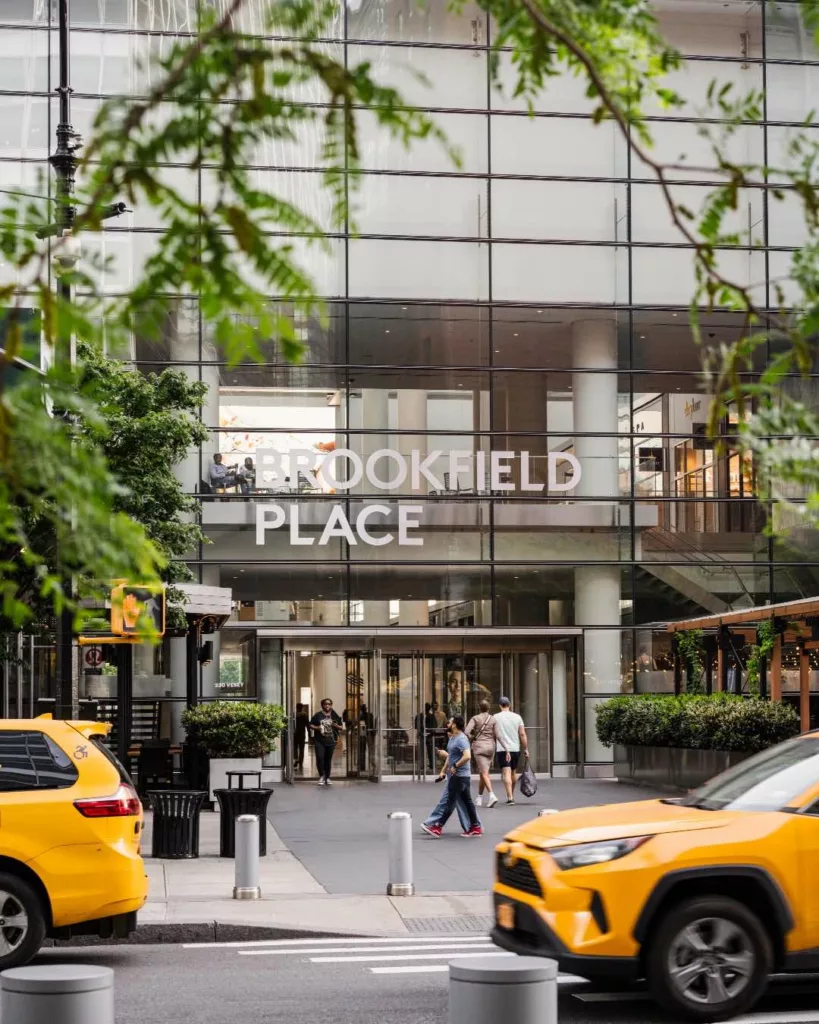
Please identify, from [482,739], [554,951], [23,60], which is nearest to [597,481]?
[482,739]

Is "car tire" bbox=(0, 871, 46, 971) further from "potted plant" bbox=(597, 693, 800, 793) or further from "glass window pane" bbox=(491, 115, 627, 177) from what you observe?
"glass window pane" bbox=(491, 115, 627, 177)

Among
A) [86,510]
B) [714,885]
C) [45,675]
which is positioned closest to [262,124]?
[86,510]

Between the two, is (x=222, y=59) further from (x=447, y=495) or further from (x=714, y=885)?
(x=447, y=495)

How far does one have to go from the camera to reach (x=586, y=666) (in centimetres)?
3394

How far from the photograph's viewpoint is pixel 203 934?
12766 millimetres

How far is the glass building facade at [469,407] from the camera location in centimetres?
3297

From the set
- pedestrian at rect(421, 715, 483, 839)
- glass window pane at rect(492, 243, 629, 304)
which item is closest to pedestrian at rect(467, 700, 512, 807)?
pedestrian at rect(421, 715, 483, 839)

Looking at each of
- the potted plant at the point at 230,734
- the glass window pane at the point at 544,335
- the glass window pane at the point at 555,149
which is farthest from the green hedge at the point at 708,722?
the glass window pane at the point at 555,149

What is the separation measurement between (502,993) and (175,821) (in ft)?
39.3

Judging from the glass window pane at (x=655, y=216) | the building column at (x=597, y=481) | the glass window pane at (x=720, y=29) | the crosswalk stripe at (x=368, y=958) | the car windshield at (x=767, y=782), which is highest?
the glass window pane at (x=720, y=29)

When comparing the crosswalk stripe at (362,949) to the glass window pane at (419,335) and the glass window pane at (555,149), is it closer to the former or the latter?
the glass window pane at (419,335)

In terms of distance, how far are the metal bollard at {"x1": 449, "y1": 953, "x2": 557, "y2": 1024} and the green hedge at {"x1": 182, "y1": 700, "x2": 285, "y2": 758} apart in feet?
59.6

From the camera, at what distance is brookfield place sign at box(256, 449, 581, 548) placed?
33156 millimetres

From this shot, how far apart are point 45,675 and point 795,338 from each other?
29928 mm
